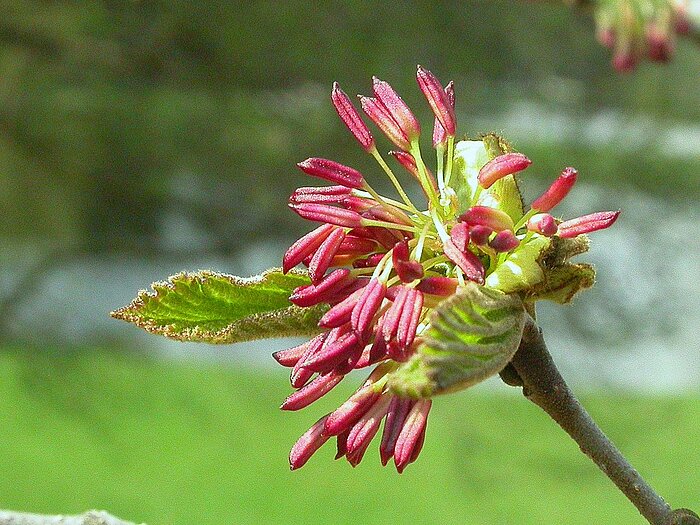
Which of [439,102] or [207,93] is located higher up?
[207,93]

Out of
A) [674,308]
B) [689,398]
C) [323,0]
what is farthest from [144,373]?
[674,308]

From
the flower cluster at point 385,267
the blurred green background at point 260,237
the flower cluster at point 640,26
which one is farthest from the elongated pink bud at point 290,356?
the blurred green background at point 260,237

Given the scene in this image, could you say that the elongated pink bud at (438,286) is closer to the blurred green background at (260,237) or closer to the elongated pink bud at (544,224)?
the elongated pink bud at (544,224)

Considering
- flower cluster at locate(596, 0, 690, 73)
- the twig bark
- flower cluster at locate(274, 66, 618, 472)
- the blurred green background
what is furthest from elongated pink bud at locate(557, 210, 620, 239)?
the blurred green background

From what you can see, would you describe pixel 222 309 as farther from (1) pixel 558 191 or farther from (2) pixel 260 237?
(2) pixel 260 237

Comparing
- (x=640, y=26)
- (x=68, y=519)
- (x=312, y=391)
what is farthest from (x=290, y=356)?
(x=640, y=26)

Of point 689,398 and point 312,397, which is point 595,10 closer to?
point 312,397

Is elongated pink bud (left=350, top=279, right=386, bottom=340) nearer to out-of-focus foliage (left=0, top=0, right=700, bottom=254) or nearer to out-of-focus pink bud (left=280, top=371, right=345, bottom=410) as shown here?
out-of-focus pink bud (left=280, top=371, right=345, bottom=410)
